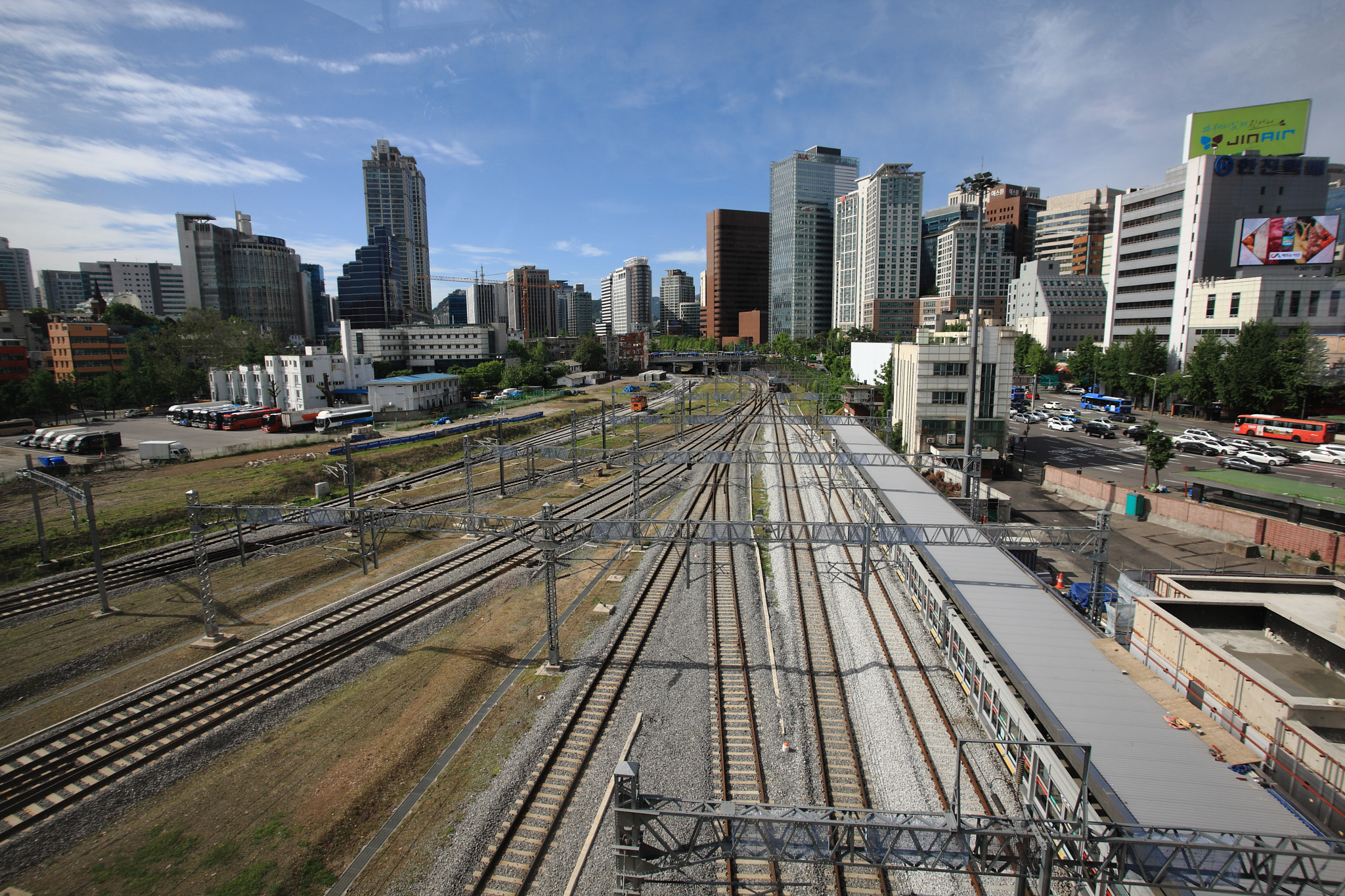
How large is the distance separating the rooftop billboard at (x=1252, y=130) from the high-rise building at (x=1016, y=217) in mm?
94460

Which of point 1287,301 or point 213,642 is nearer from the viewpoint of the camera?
point 213,642

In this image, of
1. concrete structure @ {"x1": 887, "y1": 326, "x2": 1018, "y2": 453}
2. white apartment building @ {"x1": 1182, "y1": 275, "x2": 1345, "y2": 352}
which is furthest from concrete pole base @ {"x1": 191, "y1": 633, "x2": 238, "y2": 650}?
white apartment building @ {"x1": 1182, "y1": 275, "x2": 1345, "y2": 352}

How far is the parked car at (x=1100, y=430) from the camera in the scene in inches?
2036

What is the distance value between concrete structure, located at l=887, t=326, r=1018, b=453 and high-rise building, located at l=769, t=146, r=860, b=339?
5464 inches

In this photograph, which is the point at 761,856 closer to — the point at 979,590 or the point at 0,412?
the point at 979,590

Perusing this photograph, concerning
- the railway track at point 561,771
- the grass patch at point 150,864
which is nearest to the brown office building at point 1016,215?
the railway track at point 561,771

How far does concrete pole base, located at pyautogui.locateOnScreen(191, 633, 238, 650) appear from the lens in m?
18.8

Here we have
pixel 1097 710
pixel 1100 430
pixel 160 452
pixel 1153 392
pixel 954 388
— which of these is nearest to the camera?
pixel 1097 710

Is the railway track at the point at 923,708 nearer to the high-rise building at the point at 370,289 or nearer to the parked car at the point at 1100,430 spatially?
the parked car at the point at 1100,430

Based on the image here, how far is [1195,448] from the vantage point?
4356 centimetres

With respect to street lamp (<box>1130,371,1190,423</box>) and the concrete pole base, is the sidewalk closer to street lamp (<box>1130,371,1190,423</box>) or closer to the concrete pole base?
the concrete pole base

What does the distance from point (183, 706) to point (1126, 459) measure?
54.7m

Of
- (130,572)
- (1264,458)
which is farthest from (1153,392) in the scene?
(130,572)

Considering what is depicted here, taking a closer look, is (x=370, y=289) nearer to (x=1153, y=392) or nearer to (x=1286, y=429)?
(x=1153, y=392)
